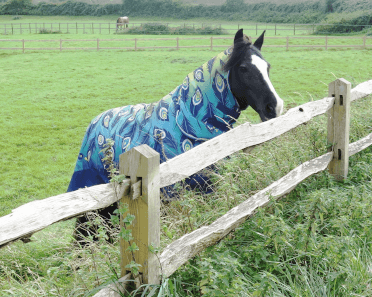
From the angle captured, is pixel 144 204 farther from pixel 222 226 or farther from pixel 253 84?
pixel 253 84

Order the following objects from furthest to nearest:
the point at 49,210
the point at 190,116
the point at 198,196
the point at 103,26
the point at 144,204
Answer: the point at 103,26
the point at 190,116
the point at 198,196
the point at 144,204
the point at 49,210

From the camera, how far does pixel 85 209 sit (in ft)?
6.23

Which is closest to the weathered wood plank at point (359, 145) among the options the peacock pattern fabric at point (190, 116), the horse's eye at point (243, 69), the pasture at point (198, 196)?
the pasture at point (198, 196)

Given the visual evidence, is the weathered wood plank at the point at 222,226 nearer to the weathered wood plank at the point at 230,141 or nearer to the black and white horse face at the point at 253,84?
the weathered wood plank at the point at 230,141

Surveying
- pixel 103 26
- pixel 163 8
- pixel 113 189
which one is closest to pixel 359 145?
pixel 113 189

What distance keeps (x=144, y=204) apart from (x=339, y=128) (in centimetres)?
295

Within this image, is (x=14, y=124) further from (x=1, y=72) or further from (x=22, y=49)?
(x=22, y=49)

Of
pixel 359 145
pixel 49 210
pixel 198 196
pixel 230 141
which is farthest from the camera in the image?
pixel 359 145

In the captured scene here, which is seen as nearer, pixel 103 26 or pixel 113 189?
pixel 113 189

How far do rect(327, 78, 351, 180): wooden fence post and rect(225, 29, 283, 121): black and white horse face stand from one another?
75cm

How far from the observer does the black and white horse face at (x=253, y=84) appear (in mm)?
3979

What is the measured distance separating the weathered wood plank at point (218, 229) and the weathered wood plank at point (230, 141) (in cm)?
39

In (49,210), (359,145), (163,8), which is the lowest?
(359,145)

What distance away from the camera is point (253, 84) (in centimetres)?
398
